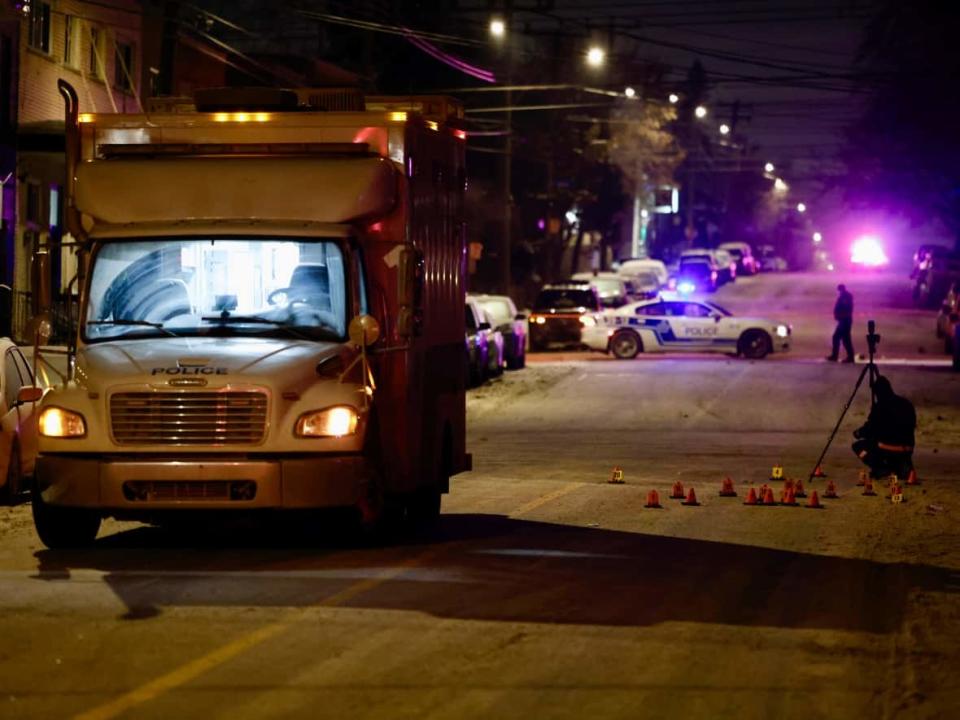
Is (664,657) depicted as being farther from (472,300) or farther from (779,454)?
(472,300)

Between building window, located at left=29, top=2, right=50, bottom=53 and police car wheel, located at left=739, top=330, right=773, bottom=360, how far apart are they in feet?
58.9

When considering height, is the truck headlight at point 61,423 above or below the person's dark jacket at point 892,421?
above

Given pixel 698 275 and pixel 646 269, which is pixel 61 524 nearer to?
pixel 646 269

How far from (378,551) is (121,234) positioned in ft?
9.76

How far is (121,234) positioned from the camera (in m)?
12.8

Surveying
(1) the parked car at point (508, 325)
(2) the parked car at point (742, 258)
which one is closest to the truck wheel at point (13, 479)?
(1) the parked car at point (508, 325)

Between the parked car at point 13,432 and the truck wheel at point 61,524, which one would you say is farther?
the parked car at point 13,432

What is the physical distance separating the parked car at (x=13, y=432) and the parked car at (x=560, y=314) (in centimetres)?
2981

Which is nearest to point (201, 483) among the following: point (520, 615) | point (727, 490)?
point (520, 615)

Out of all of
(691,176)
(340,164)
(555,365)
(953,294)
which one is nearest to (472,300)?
(555,365)

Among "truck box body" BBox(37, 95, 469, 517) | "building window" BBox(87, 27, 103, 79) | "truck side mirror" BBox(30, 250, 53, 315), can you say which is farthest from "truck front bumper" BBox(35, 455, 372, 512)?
"building window" BBox(87, 27, 103, 79)

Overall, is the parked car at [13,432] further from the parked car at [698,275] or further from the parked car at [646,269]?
the parked car at [698,275]

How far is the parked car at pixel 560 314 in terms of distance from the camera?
1853 inches

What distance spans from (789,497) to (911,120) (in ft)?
184
